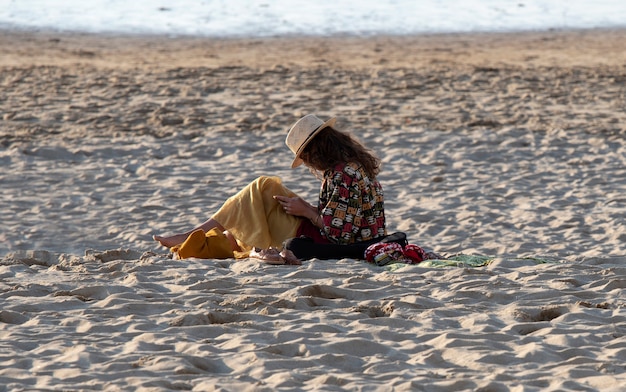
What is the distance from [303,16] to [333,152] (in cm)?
1883

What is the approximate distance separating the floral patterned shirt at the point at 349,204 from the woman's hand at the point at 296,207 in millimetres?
65

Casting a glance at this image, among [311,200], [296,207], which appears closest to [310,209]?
[296,207]

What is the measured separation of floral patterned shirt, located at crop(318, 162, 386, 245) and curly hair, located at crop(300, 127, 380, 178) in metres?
0.05

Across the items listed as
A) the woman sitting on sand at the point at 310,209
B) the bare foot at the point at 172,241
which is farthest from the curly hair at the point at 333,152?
the bare foot at the point at 172,241

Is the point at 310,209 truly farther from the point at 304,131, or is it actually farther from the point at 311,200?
the point at 311,200

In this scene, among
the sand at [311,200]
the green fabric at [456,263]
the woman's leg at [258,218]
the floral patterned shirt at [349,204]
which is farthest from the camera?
the woman's leg at [258,218]

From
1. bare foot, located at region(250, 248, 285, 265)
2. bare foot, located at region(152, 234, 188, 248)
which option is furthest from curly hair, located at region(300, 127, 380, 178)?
bare foot, located at region(152, 234, 188, 248)

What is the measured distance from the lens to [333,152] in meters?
6.13

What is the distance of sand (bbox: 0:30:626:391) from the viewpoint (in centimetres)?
434

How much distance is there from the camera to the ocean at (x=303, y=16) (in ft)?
71.7

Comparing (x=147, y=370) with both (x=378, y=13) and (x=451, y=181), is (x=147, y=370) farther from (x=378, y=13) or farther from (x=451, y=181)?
(x=378, y=13)

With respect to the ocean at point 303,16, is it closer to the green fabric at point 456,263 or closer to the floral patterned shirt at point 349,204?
the floral patterned shirt at point 349,204

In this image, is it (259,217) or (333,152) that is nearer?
(333,152)

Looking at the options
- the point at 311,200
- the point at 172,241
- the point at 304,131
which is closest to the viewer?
the point at 304,131
